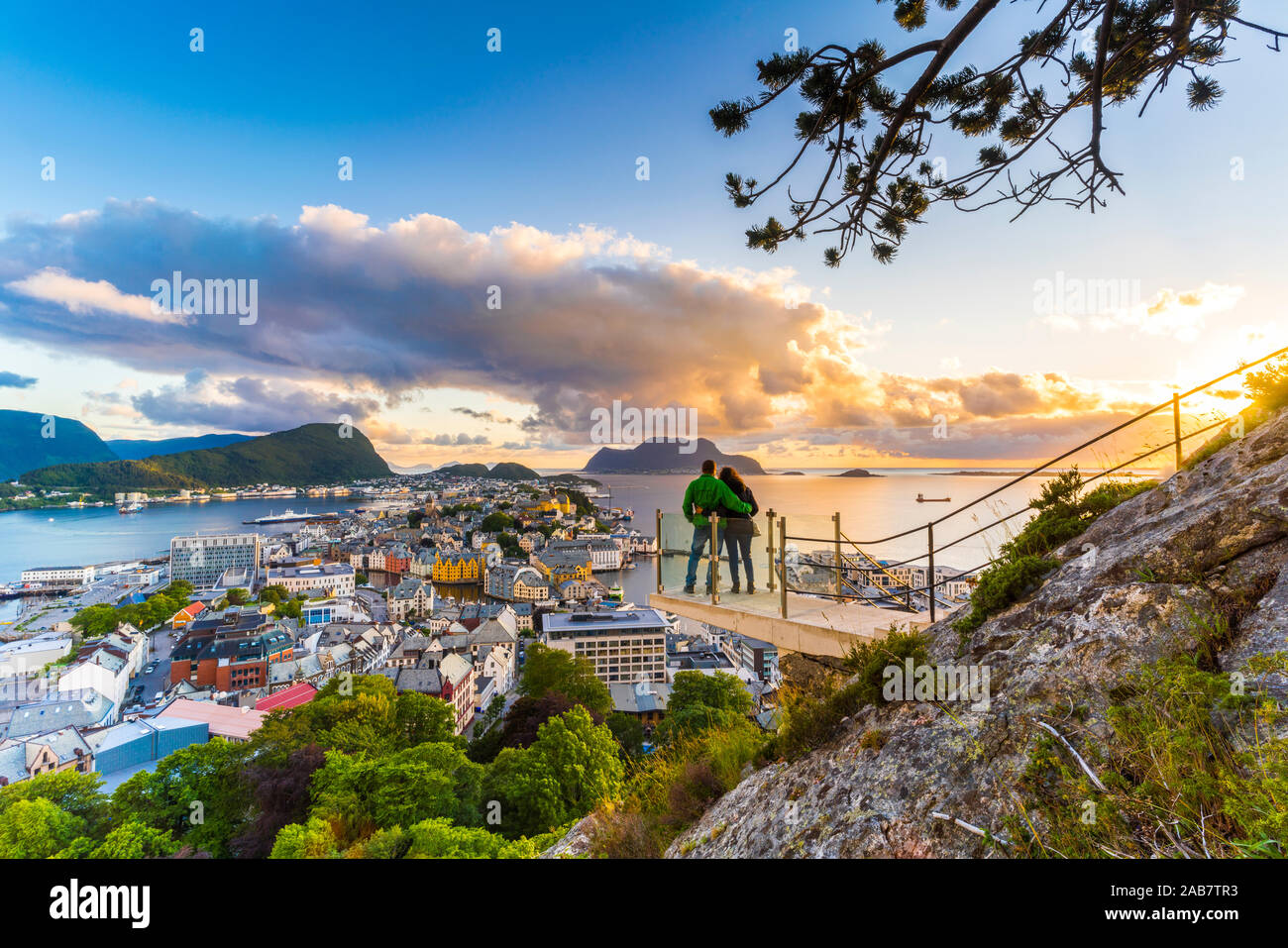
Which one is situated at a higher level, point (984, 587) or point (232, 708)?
point (984, 587)

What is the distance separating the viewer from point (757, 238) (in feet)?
14.6

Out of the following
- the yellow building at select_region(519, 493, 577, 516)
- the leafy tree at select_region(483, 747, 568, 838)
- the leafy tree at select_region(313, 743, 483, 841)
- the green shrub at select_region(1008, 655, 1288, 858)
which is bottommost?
the leafy tree at select_region(483, 747, 568, 838)

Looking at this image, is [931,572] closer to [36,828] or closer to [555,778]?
[555,778]

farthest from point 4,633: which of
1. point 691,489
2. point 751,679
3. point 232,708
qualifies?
point 691,489

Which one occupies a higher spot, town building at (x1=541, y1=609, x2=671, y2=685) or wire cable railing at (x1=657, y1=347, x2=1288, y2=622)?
wire cable railing at (x1=657, y1=347, x2=1288, y2=622)

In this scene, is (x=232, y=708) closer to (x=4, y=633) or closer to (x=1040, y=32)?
(x=4, y=633)

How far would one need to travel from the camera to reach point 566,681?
2291 centimetres

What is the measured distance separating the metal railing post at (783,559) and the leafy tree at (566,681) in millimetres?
17454

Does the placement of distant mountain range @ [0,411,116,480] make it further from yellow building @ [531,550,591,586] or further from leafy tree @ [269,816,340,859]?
leafy tree @ [269,816,340,859]

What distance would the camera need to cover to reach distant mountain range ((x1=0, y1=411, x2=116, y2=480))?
86938 mm

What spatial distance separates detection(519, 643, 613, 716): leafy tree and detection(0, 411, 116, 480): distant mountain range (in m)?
96.7

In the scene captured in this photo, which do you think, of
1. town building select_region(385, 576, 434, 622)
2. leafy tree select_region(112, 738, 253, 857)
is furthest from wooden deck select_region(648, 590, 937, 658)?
town building select_region(385, 576, 434, 622)
